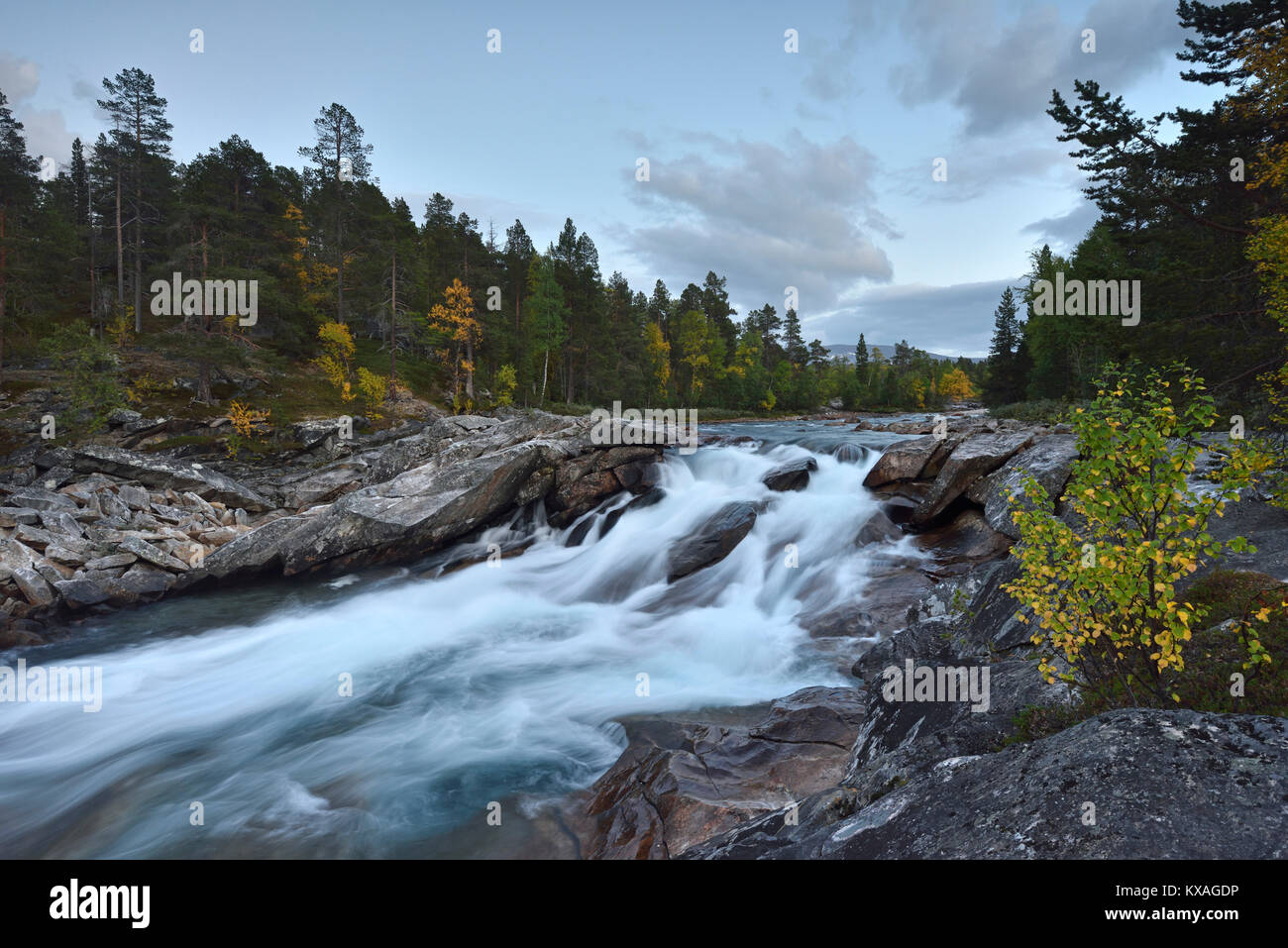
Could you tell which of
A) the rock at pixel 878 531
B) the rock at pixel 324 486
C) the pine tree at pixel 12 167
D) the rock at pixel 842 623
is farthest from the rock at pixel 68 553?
the pine tree at pixel 12 167

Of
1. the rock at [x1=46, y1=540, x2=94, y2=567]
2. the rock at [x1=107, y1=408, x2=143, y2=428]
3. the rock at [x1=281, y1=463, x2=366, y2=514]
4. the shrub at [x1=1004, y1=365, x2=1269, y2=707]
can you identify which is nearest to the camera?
the shrub at [x1=1004, y1=365, x2=1269, y2=707]

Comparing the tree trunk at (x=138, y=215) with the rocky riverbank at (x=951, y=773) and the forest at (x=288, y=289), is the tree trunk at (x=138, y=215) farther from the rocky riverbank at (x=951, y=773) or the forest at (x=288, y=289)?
the rocky riverbank at (x=951, y=773)

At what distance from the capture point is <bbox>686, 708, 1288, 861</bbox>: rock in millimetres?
3006

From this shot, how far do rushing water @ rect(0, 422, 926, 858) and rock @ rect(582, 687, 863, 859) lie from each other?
1.14 metres

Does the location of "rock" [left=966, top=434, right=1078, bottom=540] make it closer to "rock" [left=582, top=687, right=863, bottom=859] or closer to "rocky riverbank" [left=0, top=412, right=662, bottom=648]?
"rock" [left=582, top=687, right=863, bottom=859]

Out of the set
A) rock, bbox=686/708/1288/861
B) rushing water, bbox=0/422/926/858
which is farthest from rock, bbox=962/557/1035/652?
rock, bbox=686/708/1288/861

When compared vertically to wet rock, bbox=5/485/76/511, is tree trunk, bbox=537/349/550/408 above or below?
above

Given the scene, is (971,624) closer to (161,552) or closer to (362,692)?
(362,692)

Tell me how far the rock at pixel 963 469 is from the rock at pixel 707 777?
9.82 m

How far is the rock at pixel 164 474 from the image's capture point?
22281 millimetres

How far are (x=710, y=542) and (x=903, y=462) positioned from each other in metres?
7.62

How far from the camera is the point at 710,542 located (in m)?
17.6

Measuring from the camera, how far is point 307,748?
9914 millimetres
